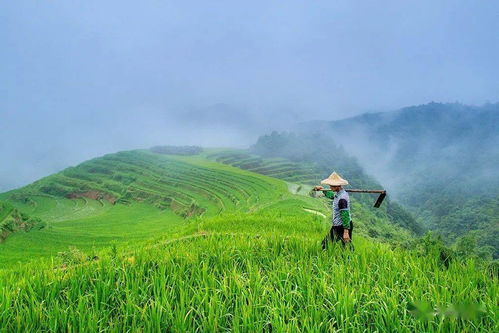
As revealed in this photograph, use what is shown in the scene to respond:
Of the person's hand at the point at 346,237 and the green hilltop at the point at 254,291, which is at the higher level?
the person's hand at the point at 346,237

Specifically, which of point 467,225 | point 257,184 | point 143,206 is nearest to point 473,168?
point 467,225

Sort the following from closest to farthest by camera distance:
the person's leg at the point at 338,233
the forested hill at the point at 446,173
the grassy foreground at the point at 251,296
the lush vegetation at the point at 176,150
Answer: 1. the grassy foreground at the point at 251,296
2. the person's leg at the point at 338,233
3. the forested hill at the point at 446,173
4. the lush vegetation at the point at 176,150

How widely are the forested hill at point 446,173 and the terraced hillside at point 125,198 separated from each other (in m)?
41.1

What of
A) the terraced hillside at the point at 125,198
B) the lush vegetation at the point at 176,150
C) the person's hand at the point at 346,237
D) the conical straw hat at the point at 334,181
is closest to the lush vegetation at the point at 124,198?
the terraced hillside at the point at 125,198

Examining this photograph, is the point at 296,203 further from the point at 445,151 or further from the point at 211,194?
the point at 445,151

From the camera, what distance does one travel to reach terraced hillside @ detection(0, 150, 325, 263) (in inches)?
1062

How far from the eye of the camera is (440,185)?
353ft

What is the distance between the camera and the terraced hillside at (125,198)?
27.0 meters

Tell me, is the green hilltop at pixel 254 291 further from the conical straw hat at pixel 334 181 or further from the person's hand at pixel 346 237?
the conical straw hat at pixel 334 181

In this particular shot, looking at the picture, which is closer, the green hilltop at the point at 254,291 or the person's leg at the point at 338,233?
the green hilltop at the point at 254,291

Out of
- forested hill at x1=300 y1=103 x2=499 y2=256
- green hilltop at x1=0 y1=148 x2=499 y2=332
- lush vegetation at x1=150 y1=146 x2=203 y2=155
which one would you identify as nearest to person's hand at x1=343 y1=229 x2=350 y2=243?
green hilltop at x1=0 y1=148 x2=499 y2=332

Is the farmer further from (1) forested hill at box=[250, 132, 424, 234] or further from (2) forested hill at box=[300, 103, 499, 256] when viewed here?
(1) forested hill at box=[250, 132, 424, 234]

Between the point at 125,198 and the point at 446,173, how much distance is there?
11020cm

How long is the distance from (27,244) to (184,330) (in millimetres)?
25708
